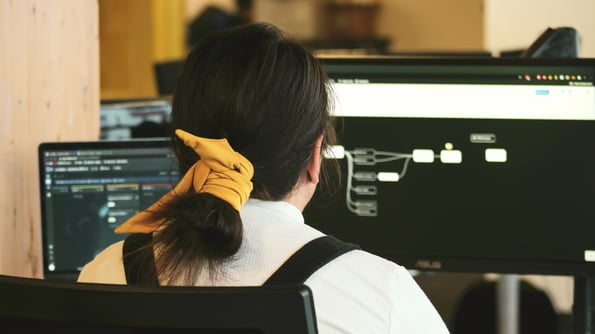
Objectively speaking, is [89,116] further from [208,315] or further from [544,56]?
[208,315]

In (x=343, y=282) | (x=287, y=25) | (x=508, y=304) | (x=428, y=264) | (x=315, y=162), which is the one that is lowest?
(x=508, y=304)

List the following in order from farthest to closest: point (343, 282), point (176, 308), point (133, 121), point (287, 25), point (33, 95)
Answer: point (287, 25)
point (133, 121)
point (33, 95)
point (343, 282)
point (176, 308)

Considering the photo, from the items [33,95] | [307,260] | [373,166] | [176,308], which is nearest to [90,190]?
[33,95]

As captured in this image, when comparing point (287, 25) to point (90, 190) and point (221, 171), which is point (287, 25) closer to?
point (90, 190)

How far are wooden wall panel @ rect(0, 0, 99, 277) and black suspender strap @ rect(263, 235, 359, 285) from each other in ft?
3.07

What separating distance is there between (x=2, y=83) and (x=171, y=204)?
791 mm

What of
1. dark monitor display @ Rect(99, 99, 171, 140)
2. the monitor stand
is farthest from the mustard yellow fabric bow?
dark monitor display @ Rect(99, 99, 171, 140)

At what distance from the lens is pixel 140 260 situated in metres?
1.21

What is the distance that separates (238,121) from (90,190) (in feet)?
2.67

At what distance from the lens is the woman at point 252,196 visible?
1.13m

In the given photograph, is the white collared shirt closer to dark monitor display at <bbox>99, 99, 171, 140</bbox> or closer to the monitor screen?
the monitor screen

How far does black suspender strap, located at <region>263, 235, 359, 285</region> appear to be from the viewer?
3.65ft

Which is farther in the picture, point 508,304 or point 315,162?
point 508,304

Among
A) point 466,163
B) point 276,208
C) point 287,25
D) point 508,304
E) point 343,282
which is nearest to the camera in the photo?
point 343,282
